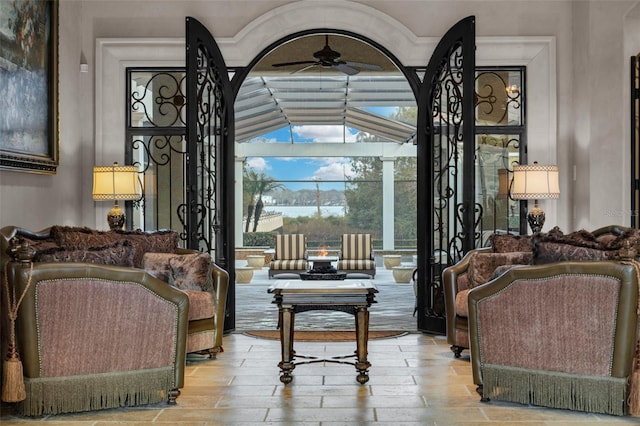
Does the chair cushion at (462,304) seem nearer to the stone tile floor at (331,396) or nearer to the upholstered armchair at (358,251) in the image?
the stone tile floor at (331,396)

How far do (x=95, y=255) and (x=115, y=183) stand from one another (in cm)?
225

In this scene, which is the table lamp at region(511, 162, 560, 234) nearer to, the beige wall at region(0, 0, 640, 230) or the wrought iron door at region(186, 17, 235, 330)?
the beige wall at region(0, 0, 640, 230)

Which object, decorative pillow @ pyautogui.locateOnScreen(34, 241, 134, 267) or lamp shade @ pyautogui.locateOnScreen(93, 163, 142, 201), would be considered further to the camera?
lamp shade @ pyautogui.locateOnScreen(93, 163, 142, 201)

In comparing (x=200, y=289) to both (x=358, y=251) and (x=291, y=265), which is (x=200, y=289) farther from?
(x=358, y=251)

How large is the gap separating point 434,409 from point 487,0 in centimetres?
436

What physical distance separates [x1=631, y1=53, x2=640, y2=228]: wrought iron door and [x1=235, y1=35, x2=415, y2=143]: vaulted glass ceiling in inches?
114

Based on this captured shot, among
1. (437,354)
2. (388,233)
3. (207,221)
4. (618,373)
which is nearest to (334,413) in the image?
(618,373)

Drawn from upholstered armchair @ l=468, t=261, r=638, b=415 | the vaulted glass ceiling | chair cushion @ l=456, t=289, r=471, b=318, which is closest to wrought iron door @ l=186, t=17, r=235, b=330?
the vaulted glass ceiling

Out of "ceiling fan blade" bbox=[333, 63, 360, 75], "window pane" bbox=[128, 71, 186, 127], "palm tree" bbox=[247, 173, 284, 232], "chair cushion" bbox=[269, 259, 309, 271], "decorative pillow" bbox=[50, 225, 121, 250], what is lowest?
"chair cushion" bbox=[269, 259, 309, 271]

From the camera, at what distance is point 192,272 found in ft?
18.8

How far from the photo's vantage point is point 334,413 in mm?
4176

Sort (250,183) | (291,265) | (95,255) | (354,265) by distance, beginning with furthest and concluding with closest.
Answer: (250,183)
(291,265)
(354,265)
(95,255)

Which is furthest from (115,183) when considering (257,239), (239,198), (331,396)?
(257,239)

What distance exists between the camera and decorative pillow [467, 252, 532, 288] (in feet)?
19.0
